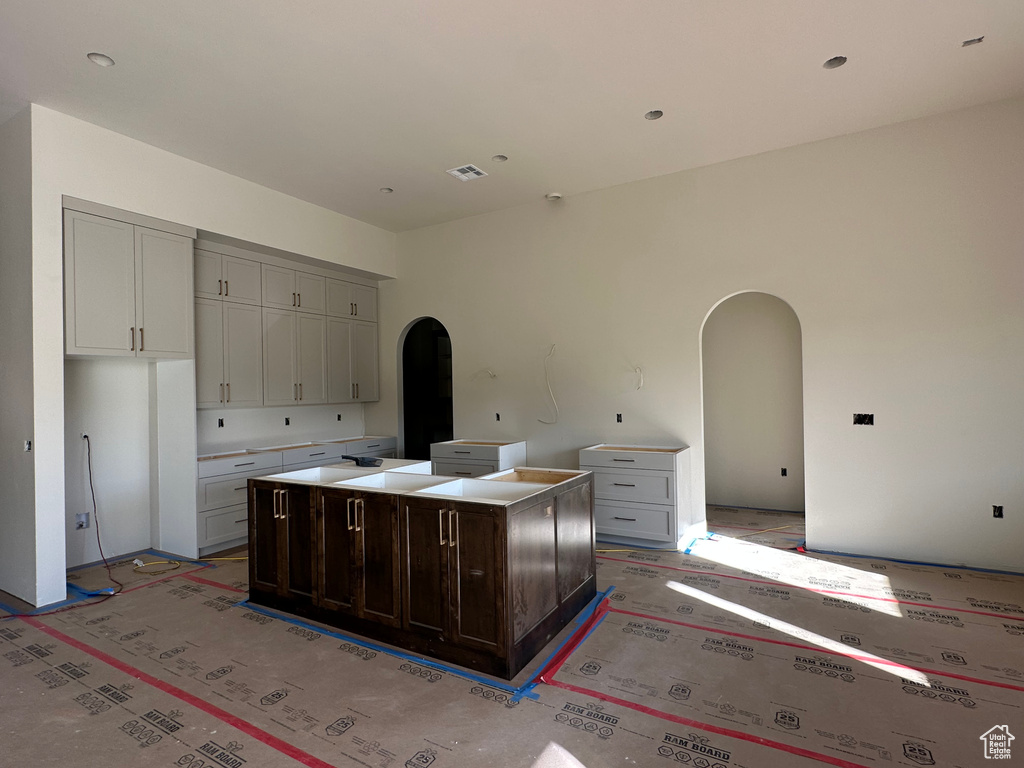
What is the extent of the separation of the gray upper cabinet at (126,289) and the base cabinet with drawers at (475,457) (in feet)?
8.05

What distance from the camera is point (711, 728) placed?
7.27ft

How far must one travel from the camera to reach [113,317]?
408 cm

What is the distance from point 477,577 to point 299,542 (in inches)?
50.6

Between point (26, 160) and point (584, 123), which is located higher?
point (584, 123)

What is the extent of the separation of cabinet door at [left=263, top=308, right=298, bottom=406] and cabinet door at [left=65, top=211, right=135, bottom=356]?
141 cm

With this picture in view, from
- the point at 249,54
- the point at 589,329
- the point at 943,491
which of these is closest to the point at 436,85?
the point at 249,54

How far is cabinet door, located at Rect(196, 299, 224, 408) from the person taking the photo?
16.1ft

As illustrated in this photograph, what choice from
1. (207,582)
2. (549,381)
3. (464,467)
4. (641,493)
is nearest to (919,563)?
(641,493)

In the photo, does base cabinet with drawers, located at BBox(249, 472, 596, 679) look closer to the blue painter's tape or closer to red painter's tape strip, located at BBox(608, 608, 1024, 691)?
red painter's tape strip, located at BBox(608, 608, 1024, 691)

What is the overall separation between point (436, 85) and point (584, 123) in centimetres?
115

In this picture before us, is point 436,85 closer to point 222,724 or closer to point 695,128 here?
point 695,128

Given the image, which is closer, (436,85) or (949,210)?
(436,85)

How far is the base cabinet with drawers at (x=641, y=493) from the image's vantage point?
457cm

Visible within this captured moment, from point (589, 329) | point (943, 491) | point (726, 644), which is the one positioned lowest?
point (726, 644)
